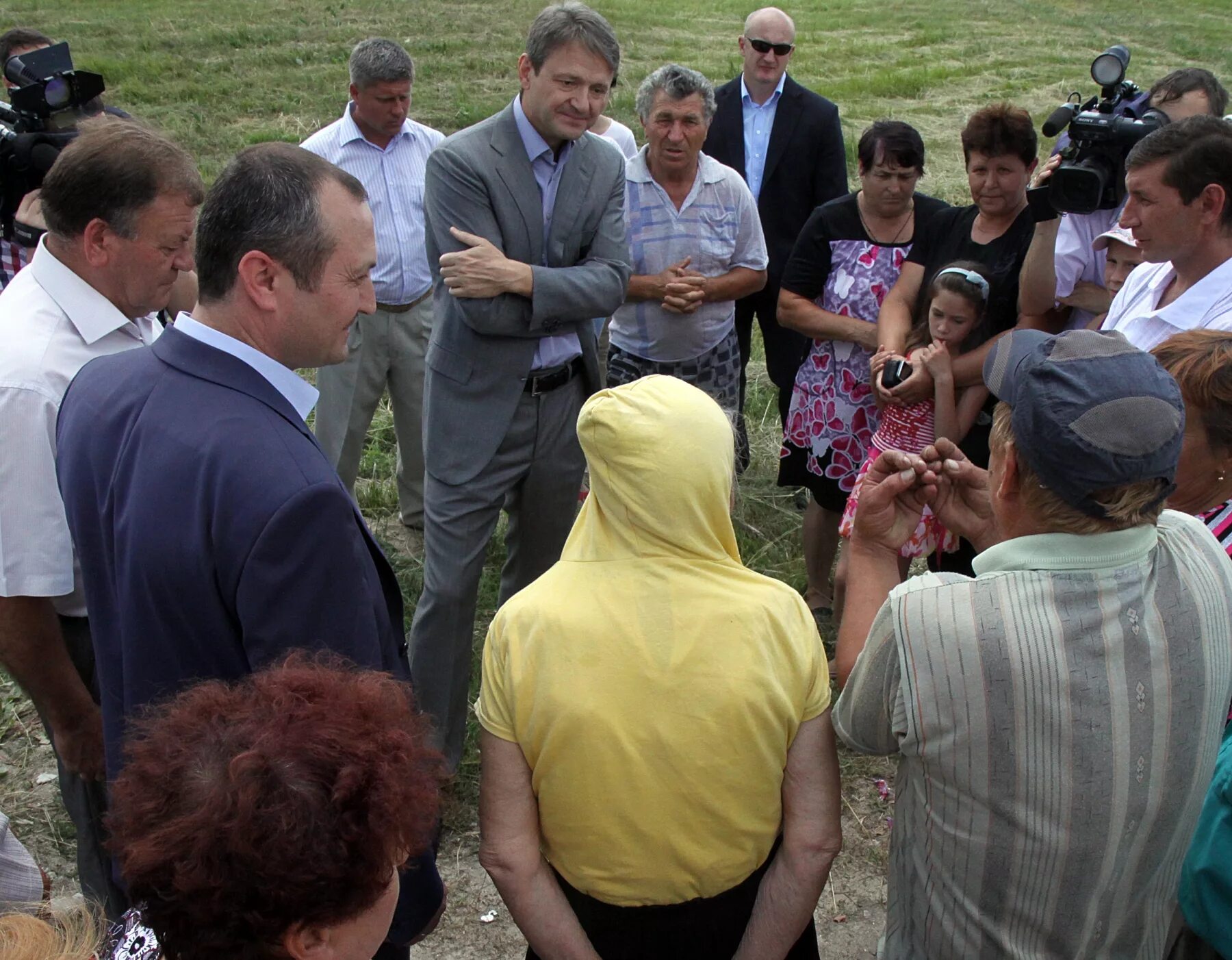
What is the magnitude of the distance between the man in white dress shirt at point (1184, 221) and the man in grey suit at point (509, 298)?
1.55 m

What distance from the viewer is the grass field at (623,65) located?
9938mm

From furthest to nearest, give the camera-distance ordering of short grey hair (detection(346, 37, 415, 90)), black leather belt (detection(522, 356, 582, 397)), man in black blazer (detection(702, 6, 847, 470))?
1. man in black blazer (detection(702, 6, 847, 470))
2. short grey hair (detection(346, 37, 415, 90))
3. black leather belt (detection(522, 356, 582, 397))

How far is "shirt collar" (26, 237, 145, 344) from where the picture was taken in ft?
7.88

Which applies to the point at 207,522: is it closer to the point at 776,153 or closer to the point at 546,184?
the point at 546,184

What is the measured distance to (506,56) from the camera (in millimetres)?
12766

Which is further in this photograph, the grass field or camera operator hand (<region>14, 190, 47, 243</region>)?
the grass field

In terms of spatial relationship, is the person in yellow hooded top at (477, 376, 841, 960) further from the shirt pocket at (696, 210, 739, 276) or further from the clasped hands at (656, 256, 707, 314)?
the shirt pocket at (696, 210, 739, 276)

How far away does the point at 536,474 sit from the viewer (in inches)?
138

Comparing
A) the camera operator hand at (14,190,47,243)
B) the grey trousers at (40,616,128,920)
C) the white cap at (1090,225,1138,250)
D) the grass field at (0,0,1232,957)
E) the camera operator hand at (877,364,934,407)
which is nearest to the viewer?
the grey trousers at (40,616,128,920)

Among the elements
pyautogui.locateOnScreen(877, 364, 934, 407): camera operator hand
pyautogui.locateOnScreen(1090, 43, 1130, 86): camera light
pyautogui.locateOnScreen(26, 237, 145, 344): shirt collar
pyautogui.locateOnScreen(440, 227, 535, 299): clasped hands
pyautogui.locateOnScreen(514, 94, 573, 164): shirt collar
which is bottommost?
pyautogui.locateOnScreen(877, 364, 934, 407): camera operator hand

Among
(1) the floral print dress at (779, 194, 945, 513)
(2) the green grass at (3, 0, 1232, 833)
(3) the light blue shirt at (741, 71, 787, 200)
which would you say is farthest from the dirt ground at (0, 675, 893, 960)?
(3) the light blue shirt at (741, 71, 787, 200)

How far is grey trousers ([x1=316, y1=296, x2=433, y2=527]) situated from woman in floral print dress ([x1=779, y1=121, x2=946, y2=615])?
167 centimetres

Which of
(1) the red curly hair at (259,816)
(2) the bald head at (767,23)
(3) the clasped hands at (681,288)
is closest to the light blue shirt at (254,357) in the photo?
(1) the red curly hair at (259,816)

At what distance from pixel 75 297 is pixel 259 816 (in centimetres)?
162
